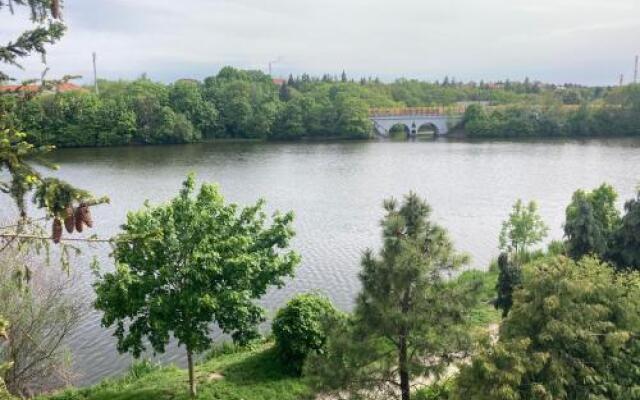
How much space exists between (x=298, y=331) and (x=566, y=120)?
271ft

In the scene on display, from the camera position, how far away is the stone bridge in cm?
9412

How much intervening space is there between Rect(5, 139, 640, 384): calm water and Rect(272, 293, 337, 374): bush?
463 cm

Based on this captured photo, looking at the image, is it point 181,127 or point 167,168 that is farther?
point 181,127

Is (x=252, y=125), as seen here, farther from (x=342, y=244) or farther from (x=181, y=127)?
(x=342, y=244)

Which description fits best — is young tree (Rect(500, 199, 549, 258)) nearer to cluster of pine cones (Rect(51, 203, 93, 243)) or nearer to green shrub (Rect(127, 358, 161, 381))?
green shrub (Rect(127, 358, 161, 381))

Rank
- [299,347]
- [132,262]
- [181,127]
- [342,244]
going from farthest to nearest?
[181,127], [342,244], [299,347], [132,262]

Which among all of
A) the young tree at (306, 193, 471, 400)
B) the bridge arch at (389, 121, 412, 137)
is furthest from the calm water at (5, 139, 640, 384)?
the bridge arch at (389, 121, 412, 137)

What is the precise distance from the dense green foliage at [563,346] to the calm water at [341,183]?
458 inches

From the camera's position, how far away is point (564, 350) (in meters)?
9.93

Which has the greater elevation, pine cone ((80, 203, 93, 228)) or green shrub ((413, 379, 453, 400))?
pine cone ((80, 203, 93, 228))

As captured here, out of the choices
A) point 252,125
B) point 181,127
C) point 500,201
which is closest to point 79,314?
point 500,201

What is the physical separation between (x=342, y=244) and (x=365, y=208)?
8691 millimetres

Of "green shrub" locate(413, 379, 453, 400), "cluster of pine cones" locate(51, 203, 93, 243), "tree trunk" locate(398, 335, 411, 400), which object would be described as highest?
"cluster of pine cones" locate(51, 203, 93, 243)

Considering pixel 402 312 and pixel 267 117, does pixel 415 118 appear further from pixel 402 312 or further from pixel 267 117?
pixel 402 312
